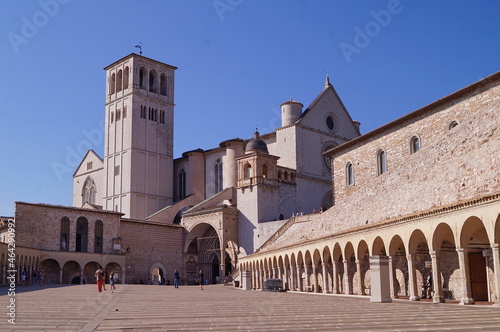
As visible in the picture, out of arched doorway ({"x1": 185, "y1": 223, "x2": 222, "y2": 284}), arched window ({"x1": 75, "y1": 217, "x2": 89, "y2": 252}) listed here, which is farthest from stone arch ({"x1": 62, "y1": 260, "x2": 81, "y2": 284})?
arched doorway ({"x1": 185, "y1": 223, "x2": 222, "y2": 284})

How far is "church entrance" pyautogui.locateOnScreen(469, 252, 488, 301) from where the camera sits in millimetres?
22656

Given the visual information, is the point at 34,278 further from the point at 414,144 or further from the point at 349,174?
the point at 414,144

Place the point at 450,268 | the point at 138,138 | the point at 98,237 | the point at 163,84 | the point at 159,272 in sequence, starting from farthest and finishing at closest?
the point at 163,84, the point at 138,138, the point at 159,272, the point at 98,237, the point at 450,268

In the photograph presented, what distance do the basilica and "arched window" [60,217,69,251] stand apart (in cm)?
8

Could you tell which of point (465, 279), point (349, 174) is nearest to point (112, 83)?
point (349, 174)

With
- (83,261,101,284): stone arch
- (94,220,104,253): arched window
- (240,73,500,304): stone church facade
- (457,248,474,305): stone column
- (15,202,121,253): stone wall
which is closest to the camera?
(457,248,474,305): stone column

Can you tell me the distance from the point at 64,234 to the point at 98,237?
124 inches

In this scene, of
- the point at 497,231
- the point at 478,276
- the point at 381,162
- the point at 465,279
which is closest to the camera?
the point at 497,231

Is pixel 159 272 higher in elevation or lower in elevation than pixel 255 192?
lower

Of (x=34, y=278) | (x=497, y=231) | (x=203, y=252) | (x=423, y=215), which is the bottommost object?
(x=34, y=278)

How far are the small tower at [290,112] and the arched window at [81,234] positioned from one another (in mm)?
20698

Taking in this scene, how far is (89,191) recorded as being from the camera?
7438cm

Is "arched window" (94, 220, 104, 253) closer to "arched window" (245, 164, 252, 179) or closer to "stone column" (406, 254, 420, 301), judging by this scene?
"arched window" (245, 164, 252, 179)

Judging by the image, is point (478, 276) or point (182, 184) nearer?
point (478, 276)
